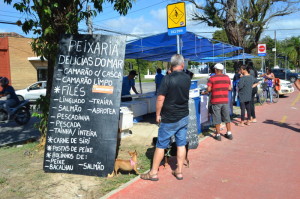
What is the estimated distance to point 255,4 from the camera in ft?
58.1

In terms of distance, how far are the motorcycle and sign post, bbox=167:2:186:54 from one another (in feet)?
21.1

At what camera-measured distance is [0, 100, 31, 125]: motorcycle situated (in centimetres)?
970

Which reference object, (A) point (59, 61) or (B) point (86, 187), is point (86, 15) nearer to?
(A) point (59, 61)

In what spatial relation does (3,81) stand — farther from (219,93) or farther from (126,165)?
(219,93)

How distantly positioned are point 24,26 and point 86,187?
3.14 m

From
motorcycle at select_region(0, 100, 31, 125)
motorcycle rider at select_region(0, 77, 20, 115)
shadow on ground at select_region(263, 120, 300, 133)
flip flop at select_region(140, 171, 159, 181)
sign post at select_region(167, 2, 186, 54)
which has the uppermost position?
sign post at select_region(167, 2, 186, 54)

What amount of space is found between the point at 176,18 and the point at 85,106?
2.90 meters

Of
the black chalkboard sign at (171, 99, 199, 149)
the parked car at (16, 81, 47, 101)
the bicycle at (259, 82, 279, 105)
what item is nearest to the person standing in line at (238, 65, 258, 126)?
the black chalkboard sign at (171, 99, 199, 149)

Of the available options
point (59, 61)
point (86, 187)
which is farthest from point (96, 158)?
point (59, 61)

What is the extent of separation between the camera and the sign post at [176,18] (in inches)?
240

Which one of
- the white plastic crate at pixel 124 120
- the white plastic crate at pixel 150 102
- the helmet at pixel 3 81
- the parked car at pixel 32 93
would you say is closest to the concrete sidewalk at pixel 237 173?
the white plastic crate at pixel 124 120

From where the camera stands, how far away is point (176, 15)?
6.21 m

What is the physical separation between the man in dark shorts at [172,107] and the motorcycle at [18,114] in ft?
23.1

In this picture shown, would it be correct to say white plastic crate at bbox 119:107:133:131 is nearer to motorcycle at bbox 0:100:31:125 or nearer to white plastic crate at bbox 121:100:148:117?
white plastic crate at bbox 121:100:148:117
